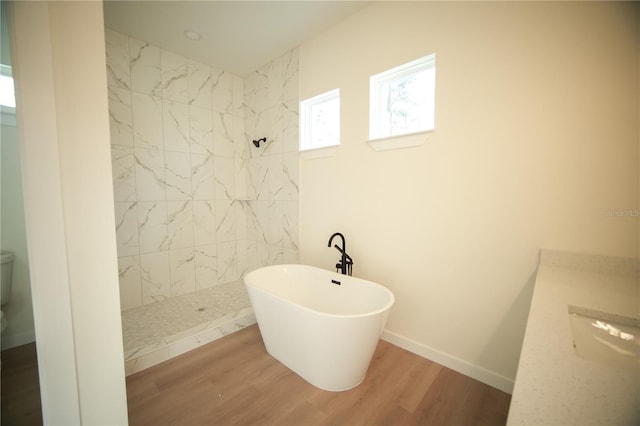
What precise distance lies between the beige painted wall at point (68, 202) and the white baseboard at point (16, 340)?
1.76 metres

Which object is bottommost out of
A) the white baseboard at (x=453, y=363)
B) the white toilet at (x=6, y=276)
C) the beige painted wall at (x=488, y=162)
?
the white baseboard at (x=453, y=363)

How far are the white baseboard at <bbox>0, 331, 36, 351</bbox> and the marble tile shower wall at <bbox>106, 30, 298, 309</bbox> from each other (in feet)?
2.03

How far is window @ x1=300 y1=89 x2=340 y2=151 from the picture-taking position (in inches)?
96.8

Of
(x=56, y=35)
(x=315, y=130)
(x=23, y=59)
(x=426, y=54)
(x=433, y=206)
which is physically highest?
(x=426, y=54)

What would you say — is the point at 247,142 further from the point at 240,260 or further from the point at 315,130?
the point at 240,260

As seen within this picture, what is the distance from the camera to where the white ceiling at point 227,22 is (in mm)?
1983

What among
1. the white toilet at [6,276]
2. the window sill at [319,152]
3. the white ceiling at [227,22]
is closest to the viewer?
the white toilet at [6,276]

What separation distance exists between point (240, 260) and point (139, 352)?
1650 mm

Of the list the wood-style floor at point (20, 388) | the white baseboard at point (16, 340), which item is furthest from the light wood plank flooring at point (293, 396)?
the white baseboard at point (16, 340)

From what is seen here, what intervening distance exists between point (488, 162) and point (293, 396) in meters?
1.91

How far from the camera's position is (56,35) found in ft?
2.55

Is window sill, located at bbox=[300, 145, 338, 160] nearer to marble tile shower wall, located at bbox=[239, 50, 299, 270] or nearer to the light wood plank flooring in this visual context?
marble tile shower wall, located at bbox=[239, 50, 299, 270]

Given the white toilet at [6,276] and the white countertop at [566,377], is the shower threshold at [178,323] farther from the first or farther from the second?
the white countertop at [566,377]

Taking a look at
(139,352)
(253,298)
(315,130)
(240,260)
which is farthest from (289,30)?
(139,352)
